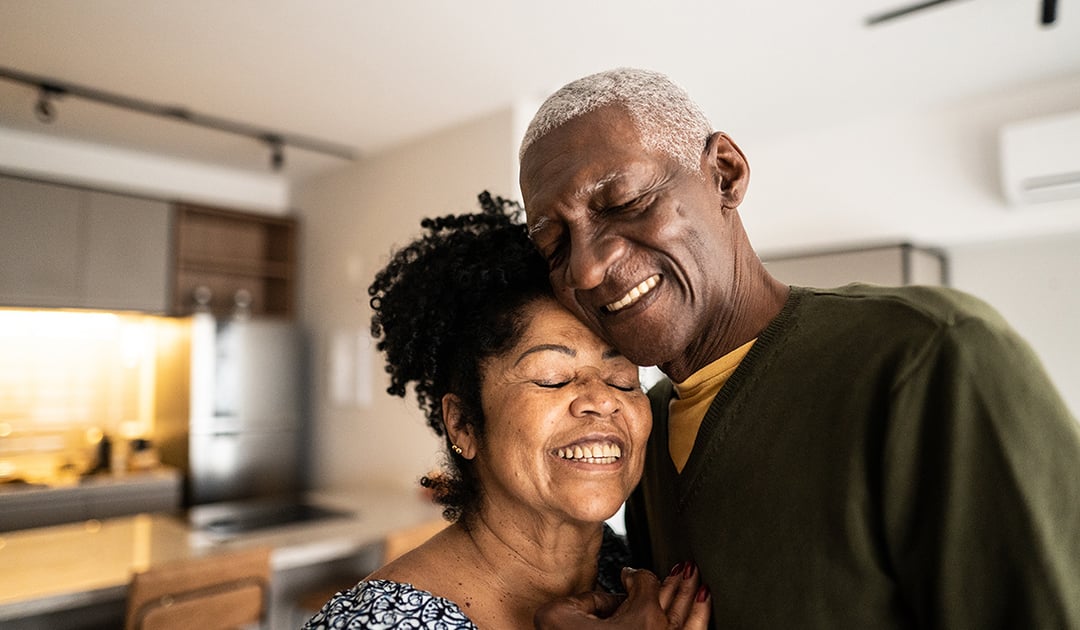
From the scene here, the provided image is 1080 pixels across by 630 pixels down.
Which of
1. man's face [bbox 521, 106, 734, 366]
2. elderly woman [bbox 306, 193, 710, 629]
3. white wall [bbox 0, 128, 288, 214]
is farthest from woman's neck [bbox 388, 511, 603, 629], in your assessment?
white wall [bbox 0, 128, 288, 214]

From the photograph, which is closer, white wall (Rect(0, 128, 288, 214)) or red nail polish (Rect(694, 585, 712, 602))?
red nail polish (Rect(694, 585, 712, 602))

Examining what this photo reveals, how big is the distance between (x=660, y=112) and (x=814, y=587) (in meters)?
0.65

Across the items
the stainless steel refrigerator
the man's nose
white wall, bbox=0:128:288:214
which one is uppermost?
white wall, bbox=0:128:288:214

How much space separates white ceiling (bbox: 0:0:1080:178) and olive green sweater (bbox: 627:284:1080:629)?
221 centimetres

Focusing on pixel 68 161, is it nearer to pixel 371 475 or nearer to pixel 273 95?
pixel 273 95

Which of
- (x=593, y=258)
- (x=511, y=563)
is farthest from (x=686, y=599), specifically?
(x=593, y=258)

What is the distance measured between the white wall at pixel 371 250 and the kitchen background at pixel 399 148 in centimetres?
2

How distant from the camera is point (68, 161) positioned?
4.61 m

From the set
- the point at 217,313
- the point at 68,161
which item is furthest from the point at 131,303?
the point at 68,161

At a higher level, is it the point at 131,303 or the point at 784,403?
the point at 131,303

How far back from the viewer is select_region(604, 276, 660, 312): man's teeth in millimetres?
1021

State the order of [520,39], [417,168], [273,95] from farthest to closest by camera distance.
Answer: [417,168]
[273,95]
[520,39]

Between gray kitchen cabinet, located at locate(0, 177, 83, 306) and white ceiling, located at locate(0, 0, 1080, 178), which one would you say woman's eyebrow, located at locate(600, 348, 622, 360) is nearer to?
white ceiling, located at locate(0, 0, 1080, 178)

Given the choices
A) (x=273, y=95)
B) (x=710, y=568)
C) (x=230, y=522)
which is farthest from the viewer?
(x=273, y=95)
